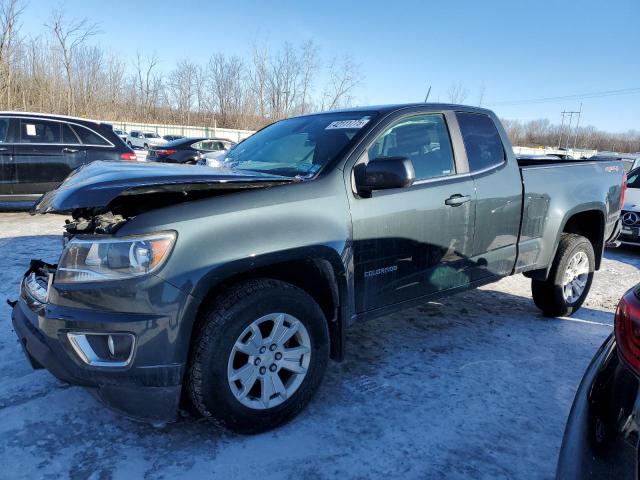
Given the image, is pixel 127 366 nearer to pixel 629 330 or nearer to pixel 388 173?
pixel 388 173

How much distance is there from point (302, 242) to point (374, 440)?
112 cm

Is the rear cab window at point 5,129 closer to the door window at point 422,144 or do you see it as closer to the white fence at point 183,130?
the door window at point 422,144

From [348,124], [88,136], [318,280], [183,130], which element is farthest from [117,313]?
[183,130]

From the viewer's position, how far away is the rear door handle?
130 inches

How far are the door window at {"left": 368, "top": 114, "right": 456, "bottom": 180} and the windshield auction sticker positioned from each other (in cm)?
16

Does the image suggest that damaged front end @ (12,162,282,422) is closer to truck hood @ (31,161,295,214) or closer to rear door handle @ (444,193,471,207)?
truck hood @ (31,161,295,214)

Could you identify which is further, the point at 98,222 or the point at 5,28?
the point at 5,28

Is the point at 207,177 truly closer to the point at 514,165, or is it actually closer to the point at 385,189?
the point at 385,189

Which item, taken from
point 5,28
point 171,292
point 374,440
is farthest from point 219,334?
point 5,28

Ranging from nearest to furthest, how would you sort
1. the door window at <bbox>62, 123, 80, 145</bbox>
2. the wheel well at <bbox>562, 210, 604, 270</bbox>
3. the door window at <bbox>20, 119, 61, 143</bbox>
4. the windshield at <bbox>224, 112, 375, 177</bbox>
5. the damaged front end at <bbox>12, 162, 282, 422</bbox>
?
the damaged front end at <bbox>12, 162, 282, 422</bbox>, the windshield at <bbox>224, 112, 375, 177</bbox>, the wheel well at <bbox>562, 210, 604, 270</bbox>, the door window at <bbox>20, 119, 61, 143</bbox>, the door window at <bbox>62, 123, 80, 145</bbox>

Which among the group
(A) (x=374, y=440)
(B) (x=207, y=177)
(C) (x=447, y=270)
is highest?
(B) (x=207, y=177)

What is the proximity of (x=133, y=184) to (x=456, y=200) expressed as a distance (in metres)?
2.14

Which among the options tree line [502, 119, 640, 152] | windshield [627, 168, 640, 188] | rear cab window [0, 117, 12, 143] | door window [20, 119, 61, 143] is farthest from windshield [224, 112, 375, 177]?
tree line [502, 119, 640, 152]

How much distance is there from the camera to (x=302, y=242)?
2570mm
